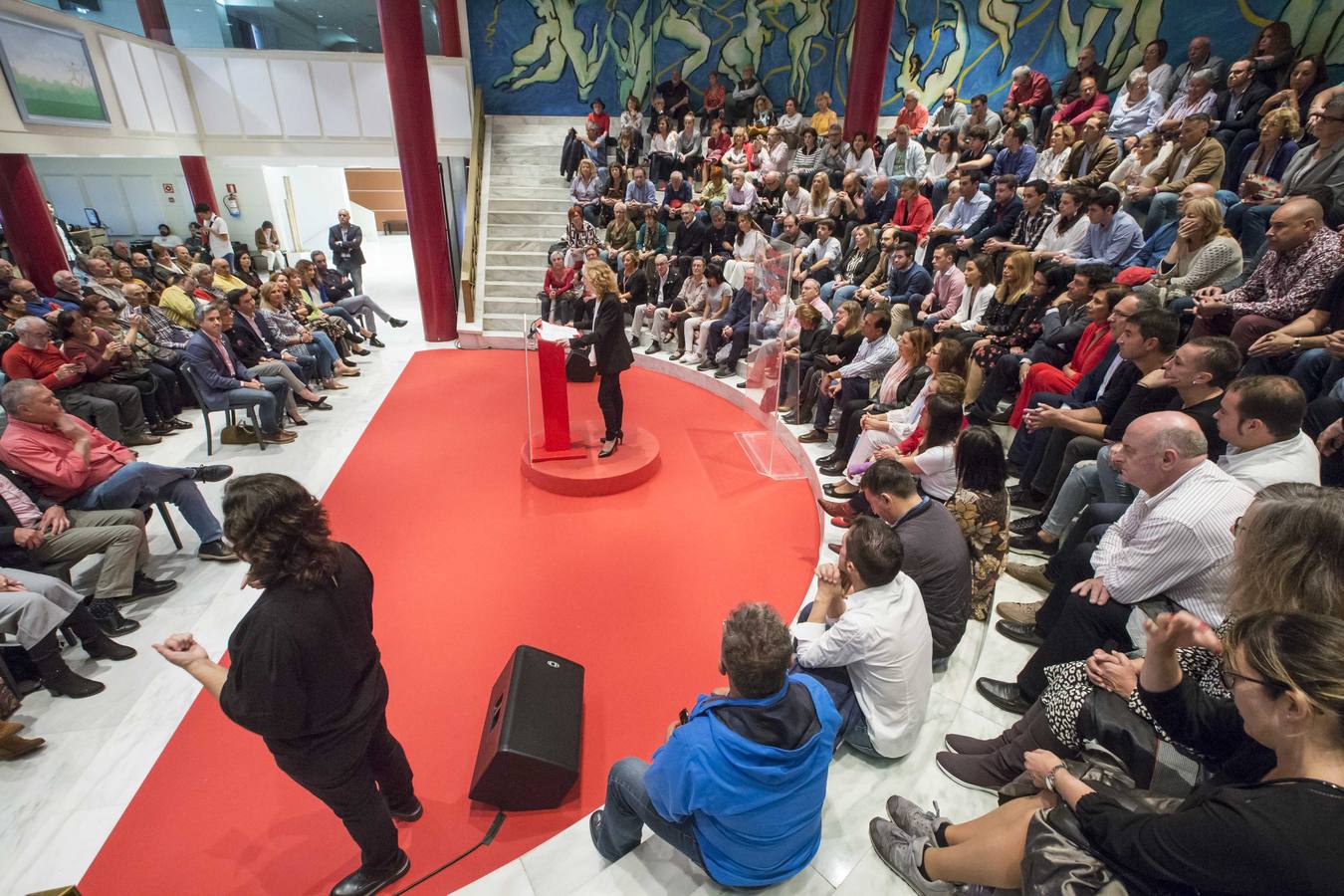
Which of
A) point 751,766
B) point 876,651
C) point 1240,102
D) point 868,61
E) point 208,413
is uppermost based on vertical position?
point 868,61

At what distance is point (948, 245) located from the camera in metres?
5.33

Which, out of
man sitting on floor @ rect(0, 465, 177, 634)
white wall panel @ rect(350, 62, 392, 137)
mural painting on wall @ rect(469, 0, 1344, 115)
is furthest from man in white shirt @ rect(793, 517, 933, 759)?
white wall panel @ rect(350, 62, 392, 137)

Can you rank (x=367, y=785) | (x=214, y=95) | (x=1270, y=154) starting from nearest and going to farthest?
(x=367, y=785) → (x=1270, y=154) → (x=214, y=95)

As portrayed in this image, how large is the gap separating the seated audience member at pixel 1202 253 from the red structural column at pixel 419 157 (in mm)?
7381

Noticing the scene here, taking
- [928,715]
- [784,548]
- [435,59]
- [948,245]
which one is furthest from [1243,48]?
[435,59]

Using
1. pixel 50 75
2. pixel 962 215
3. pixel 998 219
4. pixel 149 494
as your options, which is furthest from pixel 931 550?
pixel 50 75

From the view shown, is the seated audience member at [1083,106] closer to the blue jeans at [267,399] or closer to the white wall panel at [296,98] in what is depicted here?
the blue jeans at [267,399]

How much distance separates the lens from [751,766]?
1533 millimetres

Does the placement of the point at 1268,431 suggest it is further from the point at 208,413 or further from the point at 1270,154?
the point at 208,413

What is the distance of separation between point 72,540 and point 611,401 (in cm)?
326

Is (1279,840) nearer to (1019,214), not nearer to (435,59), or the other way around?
(1019,214)

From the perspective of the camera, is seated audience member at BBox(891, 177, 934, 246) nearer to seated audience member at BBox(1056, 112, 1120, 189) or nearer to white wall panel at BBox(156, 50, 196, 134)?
seated audience member at BBox(1056, 112, 1120, 189)

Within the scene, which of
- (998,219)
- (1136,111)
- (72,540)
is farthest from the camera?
(1136,111)

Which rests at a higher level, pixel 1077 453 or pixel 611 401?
pixel 1077 453
